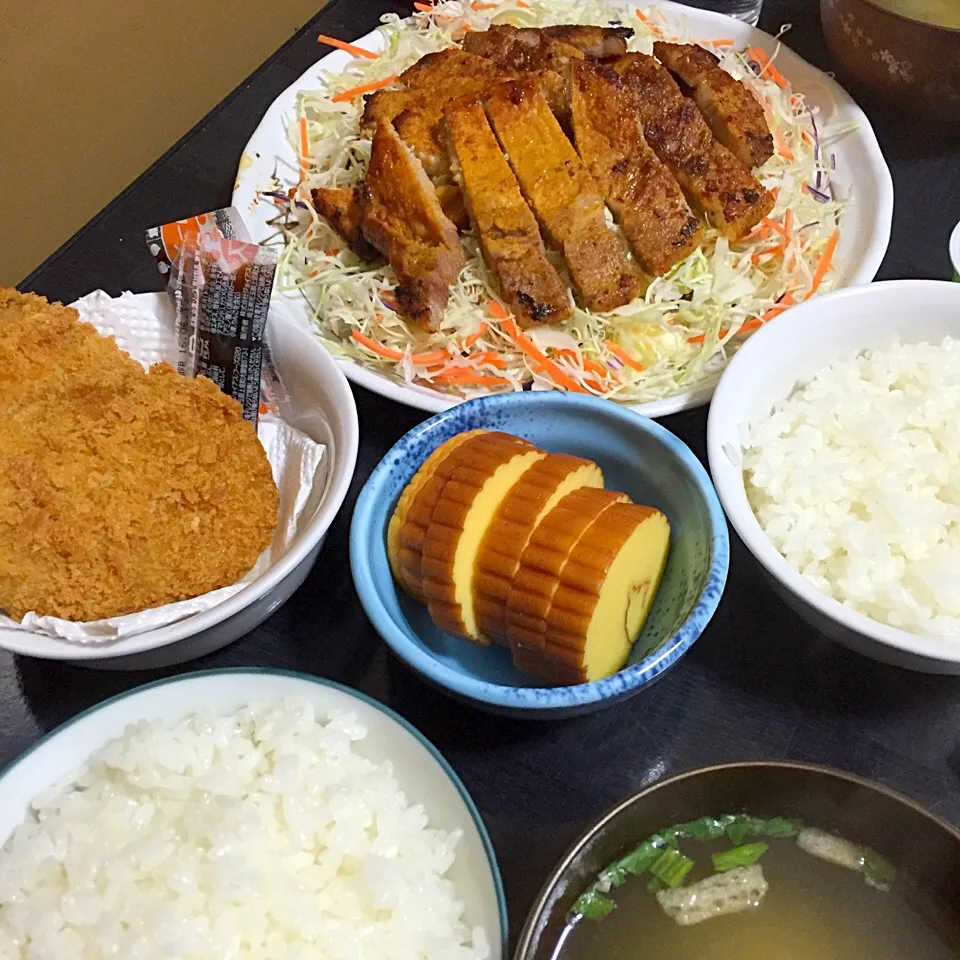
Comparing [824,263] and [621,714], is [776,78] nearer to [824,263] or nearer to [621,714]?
[824,263]

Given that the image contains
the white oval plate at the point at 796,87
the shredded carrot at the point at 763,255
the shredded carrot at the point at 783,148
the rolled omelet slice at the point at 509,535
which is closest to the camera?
the rolled omelet slice at the point at 509,535

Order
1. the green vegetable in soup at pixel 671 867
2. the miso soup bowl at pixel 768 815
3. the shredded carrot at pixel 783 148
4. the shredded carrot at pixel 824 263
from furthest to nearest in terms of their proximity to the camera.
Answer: the shredded carrot at pixel 783 148
the shredded carrot at pixel 824 263
the green vegetable in soup at pixel 671 867
the miso soup bowl at pixel 768 815

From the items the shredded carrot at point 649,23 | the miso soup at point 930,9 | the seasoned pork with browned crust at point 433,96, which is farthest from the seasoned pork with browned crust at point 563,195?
the miso soup at point 930,9

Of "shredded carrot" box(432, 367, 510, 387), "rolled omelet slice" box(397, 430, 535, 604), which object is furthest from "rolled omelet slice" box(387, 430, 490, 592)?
"shredded carrot" box(432, 367, 510, 387)

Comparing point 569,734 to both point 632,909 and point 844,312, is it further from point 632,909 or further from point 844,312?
point 844,312

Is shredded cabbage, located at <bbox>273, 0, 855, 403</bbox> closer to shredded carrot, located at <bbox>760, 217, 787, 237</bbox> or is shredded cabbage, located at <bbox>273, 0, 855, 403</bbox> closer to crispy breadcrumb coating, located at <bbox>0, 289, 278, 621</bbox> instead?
shredded carrot, located at <bbox>760, 217, 787, 237</bbox>

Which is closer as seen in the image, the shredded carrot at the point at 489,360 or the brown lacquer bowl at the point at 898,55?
the shredded carrot at the point at 489,360

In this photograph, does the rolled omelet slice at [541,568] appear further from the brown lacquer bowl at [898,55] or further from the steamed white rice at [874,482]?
the brown lacquer bowl at [898,55]
